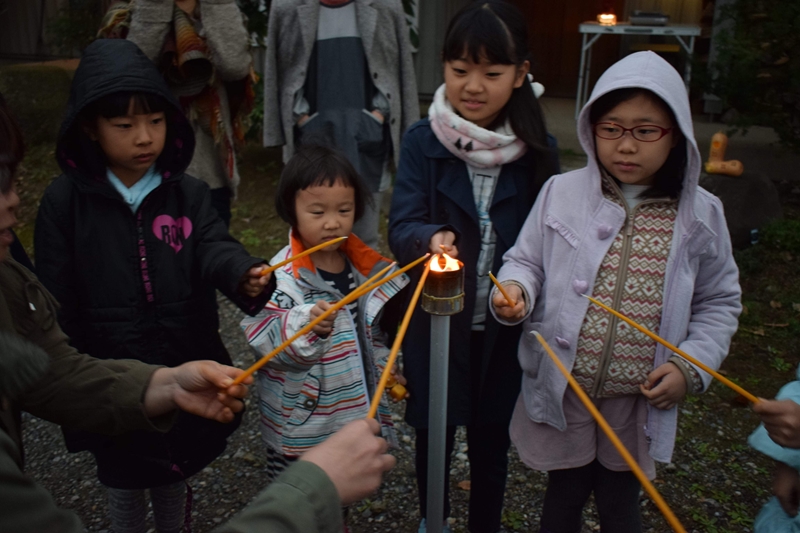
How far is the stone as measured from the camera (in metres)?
5.71

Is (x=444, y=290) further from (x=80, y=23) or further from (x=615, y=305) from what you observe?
(x=80, y=23)

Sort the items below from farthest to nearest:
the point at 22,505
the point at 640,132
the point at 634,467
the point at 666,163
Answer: the point at 666,163 → the point at 640,132 → the point at 634,467 → the point at 22,505

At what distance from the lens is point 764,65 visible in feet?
18.4

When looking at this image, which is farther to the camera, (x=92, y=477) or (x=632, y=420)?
(x=92, y=477)

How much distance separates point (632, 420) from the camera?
2.31 m

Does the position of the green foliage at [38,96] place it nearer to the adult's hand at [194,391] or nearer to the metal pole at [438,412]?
the adult's hand at [194,391]

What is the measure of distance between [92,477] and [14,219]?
2.24 meters

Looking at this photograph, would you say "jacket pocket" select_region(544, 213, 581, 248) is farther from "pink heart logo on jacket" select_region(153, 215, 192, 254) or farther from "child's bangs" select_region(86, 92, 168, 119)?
"child's bangs" select_region(86, 92, 168, 119)

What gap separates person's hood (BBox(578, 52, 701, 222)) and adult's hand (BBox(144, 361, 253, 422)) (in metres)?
1.42

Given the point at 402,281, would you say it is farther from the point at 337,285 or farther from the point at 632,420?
the point at 632,420

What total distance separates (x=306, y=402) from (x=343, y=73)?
2.49 metres

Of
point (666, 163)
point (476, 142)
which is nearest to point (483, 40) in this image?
point (476, 142)

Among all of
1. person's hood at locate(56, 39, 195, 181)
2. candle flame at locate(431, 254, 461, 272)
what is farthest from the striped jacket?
candle flame at locate(431, 254, 461, 272)

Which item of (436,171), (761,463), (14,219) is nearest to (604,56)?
(761,463)
